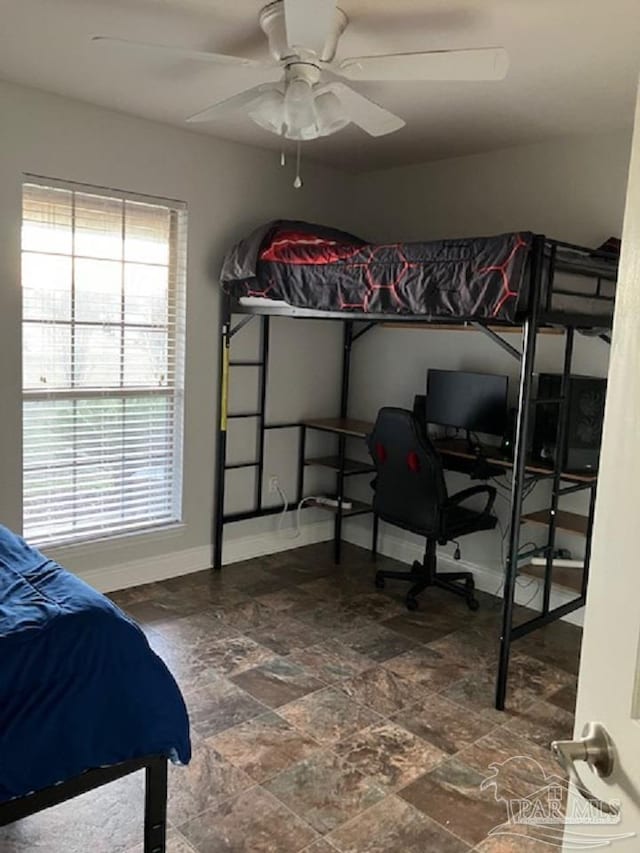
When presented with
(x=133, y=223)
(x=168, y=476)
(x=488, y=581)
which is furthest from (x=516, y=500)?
(x=133, y=223)

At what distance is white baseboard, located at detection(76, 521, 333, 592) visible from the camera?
3988mm

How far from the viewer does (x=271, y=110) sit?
2471 mm

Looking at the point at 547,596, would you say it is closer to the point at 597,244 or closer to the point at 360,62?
the point at 597,244

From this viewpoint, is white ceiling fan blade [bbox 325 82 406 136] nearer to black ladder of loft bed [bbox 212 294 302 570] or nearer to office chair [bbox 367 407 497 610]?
office chair [bbox 367 407 497 610]

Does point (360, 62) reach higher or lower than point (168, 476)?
higher

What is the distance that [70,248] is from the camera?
366cm

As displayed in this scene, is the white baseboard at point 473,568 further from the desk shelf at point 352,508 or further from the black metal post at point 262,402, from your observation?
the black metal post at point 262,402

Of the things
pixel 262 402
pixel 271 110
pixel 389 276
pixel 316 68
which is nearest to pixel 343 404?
pixel 262 402

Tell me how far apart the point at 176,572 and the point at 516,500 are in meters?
2.29

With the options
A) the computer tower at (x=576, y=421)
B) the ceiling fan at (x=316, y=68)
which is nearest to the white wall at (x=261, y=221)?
the computer tower at (x=576, y=421)

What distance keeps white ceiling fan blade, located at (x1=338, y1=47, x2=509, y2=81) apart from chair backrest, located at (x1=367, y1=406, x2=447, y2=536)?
1734 millimetres

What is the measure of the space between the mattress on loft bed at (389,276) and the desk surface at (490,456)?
0.74 metres

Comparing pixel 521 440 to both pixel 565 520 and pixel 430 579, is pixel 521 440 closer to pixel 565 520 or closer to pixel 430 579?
pixel 565 520

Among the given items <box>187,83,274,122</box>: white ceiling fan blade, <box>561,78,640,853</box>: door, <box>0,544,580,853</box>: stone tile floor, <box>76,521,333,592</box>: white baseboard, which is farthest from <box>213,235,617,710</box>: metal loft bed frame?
<box>561,78,640,853</box>: door
